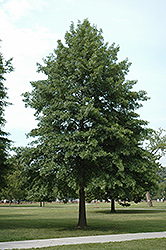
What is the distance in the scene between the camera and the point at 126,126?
17625mm

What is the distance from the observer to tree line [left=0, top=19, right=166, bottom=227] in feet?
52.5

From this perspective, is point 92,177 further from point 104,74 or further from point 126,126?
point 104,74

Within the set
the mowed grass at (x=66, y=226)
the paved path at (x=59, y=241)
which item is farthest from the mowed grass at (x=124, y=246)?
the mowed grass at (x=66, y=226)

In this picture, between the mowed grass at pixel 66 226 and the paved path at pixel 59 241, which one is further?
the mowed grass at pixel 66 226

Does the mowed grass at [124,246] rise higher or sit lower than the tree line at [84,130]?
lower

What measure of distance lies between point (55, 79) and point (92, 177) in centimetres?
611

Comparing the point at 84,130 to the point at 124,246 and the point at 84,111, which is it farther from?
the point at 124,246

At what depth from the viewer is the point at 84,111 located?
641 inches

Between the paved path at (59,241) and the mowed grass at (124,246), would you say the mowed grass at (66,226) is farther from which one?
the mowed grass at (124,246)

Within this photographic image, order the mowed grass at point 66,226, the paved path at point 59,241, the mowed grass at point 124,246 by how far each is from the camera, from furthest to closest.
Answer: the mowed grass at point 66,226
the paved path at point 59,241
the mowed grass at point 124,246

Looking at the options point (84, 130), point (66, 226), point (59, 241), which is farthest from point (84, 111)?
point (66, 226)

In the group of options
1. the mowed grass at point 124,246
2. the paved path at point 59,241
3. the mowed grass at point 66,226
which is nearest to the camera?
the mowed grass at point 124,246

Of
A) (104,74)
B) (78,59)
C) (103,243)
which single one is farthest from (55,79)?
(103,243)

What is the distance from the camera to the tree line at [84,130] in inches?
631
